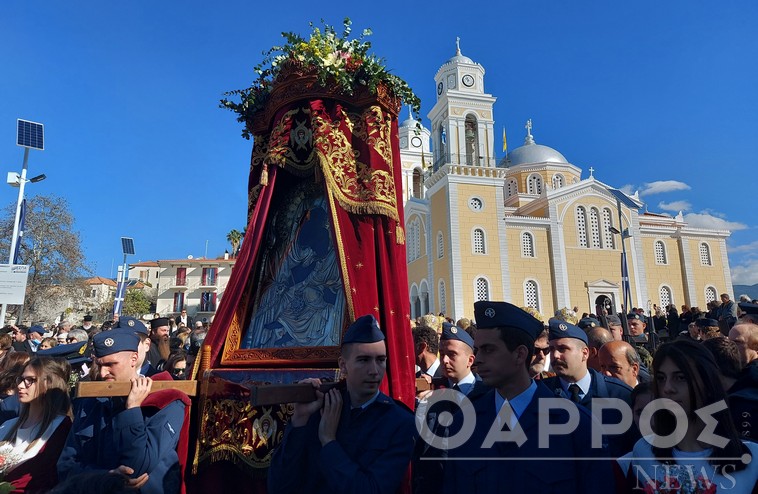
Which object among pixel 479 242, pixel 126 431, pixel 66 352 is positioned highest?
pixel 479 242

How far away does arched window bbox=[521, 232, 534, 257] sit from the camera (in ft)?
111

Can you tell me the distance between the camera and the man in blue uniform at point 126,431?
9.16ft

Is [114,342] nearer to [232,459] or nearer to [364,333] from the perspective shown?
[232,459]

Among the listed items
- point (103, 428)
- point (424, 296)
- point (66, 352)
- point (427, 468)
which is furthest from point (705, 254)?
point (103, 428)

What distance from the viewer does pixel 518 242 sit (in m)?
33.7

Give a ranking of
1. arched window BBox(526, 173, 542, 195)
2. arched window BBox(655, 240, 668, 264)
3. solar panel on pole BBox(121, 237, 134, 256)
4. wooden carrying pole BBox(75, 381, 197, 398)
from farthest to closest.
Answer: arched window BBox(526, 173, 542, 195) < arched window BBox(655, 240, 668, 264) < solar panel on pole BBox(121, 237, 134, 256) < wooden carrying pole BBox(75, 381, 197, 398)

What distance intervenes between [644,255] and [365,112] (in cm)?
3642

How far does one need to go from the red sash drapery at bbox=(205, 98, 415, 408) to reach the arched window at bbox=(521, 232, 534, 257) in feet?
98.8

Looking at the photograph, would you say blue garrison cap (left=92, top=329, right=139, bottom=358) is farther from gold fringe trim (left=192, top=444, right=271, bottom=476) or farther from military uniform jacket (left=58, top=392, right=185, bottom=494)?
gold fringe trim (left=192, top=444, right=271, bottom=476)

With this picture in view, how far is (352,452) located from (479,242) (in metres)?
31.1

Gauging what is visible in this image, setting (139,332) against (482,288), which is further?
(482,288)

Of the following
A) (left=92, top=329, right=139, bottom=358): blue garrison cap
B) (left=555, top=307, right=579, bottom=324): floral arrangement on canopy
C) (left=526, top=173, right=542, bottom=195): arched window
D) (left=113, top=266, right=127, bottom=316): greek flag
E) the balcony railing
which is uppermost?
(left=526, top=173, right=542, bottom=195): arched window

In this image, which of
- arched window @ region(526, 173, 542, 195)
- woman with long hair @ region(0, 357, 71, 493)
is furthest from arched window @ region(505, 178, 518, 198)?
woman with long hair @ region(0, 357, 71, 493)

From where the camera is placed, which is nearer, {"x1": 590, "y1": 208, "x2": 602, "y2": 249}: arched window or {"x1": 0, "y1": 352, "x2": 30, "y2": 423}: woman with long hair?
{"x1": 0, "y1": 352, "x2": 30, "y2": 423}: woman with long hair
